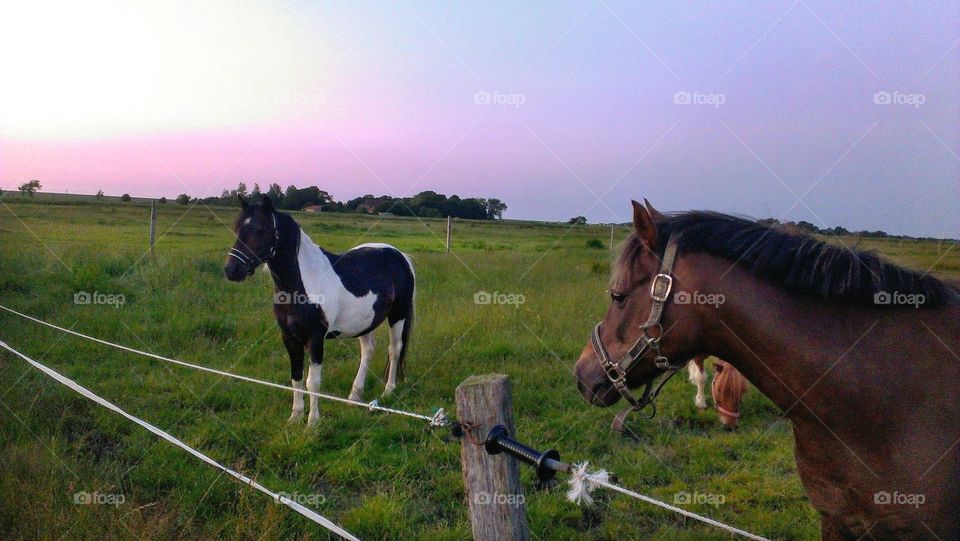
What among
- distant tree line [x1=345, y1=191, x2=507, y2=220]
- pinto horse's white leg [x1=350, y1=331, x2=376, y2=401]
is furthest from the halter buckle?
distant tree line [x1=345, y1=191, x2=507, y2=220]

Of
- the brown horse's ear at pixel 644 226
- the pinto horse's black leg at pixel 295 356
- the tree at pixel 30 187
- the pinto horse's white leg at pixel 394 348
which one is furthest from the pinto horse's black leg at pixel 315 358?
the tree at pixel 30 187

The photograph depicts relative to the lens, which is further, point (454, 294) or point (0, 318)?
point (454, 294)

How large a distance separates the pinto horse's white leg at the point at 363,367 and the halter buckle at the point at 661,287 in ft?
14.3

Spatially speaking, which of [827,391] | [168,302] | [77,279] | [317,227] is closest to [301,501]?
[827,391]

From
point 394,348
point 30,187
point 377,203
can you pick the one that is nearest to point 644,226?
point 394,348

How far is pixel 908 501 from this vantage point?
6.64 feet

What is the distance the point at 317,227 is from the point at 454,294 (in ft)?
25.4

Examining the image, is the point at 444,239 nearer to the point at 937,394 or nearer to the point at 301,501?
the point at 301,501

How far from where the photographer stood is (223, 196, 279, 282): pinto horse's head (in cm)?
514

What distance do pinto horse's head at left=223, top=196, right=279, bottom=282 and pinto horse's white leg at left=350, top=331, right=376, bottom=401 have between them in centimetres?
152

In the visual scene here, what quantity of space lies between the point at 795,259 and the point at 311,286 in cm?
427

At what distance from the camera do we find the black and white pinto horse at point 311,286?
17.1 feet

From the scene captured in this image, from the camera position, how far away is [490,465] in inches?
82.2

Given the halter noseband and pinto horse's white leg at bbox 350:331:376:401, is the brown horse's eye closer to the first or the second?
the halter noseband
